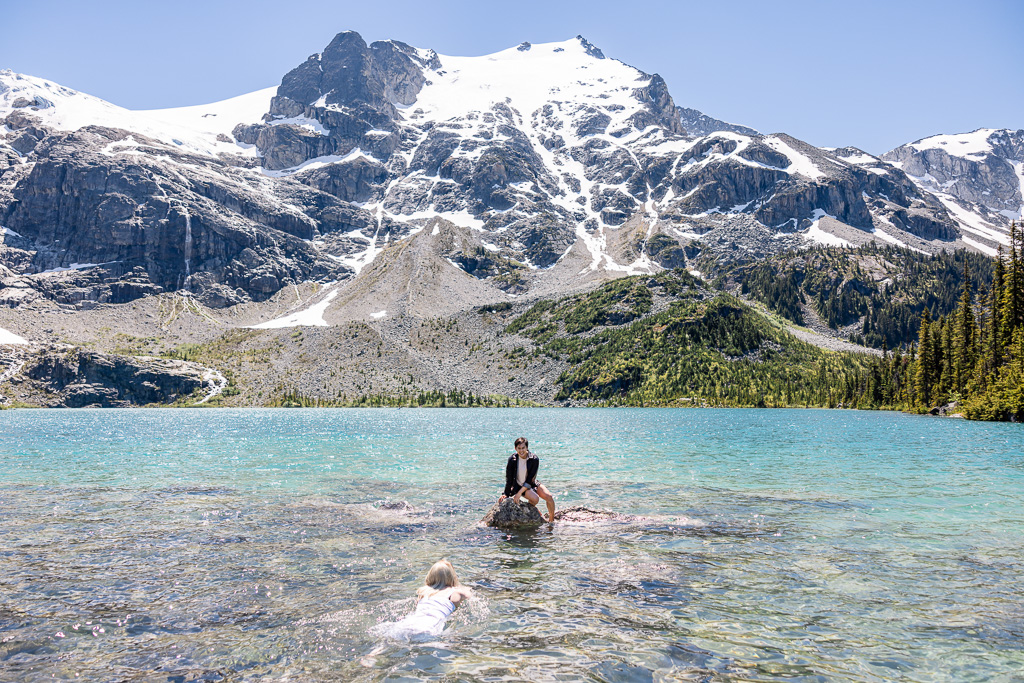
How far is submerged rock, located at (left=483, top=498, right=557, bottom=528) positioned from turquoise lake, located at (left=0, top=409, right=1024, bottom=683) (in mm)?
480

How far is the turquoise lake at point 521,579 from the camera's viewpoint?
452 inches

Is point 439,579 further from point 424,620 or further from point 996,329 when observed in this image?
point 996,329

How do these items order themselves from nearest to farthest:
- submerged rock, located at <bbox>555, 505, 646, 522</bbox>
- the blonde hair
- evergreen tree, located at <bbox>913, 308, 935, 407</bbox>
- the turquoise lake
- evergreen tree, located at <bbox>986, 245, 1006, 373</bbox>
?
the turquoise lake → the blonde hair → submerged rock, located at <bbox>555, 505, 646, 522</bbox> → evergreen tree, located at <bbox>986, 245, 1006, 373</bbox> → evergreen tree, located at <bbox>913, 308, 935, 407</bbox>

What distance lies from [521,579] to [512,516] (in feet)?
21.5

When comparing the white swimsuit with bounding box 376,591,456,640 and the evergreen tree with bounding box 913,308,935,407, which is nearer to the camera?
the white swimsuit with bounding box 376,591,456,640

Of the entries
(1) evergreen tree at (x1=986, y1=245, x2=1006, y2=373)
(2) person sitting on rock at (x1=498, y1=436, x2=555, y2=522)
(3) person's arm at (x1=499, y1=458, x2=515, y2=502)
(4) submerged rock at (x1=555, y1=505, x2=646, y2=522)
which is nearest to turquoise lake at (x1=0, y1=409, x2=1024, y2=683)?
(4) submerged rock at (x1=555, y1=505, x2=646, y2=522)

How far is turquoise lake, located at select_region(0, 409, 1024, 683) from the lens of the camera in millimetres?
11492

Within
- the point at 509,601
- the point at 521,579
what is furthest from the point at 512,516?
the point at 509,601

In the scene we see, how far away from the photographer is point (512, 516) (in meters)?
23.6

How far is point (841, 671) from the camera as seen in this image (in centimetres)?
1093

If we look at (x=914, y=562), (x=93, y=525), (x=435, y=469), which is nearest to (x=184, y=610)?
(x=93, y=525)

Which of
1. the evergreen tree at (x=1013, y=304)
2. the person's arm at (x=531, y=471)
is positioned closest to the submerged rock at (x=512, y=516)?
the person's arm at (x=531, y=471)

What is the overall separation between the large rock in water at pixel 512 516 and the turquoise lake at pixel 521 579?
18.8 inches

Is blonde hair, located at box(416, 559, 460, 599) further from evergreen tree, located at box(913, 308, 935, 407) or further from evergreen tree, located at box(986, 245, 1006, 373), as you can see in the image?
evergreen tree, located at box(913, 308, 935, 407)
